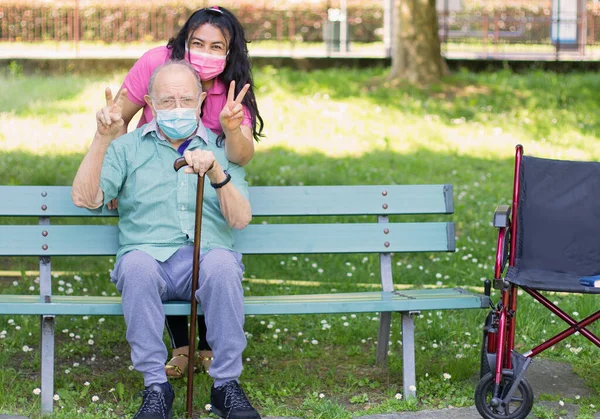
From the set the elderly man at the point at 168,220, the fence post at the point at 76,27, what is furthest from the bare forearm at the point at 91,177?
the fence post at the point at 76,27

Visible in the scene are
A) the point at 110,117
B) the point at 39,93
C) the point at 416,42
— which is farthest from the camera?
the point at 416,42

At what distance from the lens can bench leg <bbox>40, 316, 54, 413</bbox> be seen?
12.5 feet

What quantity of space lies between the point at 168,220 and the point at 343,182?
4056 mm

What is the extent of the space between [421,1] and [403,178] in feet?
16.7

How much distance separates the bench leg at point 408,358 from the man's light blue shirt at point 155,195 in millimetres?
829

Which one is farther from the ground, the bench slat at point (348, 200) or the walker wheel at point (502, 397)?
the bench slat at point (348, 200)

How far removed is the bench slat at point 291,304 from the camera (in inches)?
148

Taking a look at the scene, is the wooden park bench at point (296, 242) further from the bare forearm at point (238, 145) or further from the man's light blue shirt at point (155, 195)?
the bare forearm at point (238, 145)

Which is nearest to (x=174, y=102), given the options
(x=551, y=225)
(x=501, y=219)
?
(x=501, y=219)

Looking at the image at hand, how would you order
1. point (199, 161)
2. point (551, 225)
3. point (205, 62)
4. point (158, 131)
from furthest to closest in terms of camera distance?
point (551, 225), point (205, 62), point (158, 131), point (199, 161)

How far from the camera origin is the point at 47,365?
12.5 feet

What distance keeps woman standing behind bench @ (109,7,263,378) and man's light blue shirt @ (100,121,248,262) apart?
0.68ft

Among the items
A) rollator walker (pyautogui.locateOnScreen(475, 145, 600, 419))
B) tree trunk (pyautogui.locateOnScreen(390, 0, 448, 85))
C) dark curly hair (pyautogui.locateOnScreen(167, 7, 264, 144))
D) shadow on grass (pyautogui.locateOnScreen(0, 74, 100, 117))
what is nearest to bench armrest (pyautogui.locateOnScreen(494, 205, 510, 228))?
rollator walker (pyautogui.locateOnScreen(475, 145, 600, 419))

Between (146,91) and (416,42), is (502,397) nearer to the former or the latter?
(146,91)
